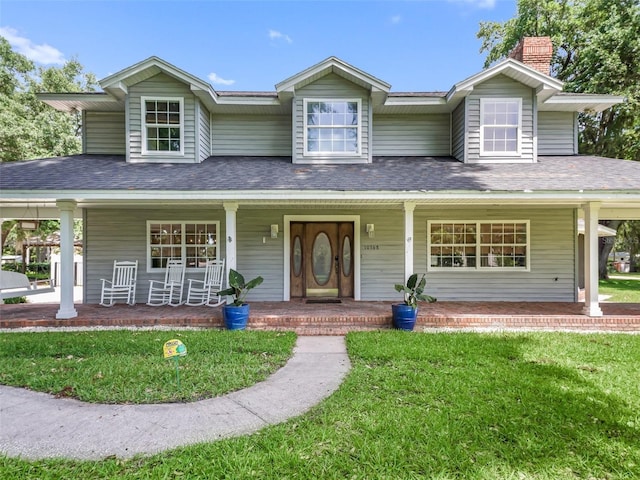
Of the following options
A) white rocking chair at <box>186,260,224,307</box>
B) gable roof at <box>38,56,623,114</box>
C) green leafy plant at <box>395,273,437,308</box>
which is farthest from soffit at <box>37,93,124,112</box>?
green leafy plant at <box>395,273,437,308</box>

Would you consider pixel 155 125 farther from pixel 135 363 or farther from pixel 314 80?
pixel 135 363

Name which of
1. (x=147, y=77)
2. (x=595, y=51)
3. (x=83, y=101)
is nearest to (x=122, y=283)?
(x=83, y=101)

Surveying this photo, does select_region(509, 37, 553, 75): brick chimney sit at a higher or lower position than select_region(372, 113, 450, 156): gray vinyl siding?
higher

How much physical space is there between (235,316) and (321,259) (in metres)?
3.20

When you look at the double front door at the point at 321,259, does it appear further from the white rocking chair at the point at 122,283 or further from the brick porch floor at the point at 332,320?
the white rocking chair at the point at 122,283

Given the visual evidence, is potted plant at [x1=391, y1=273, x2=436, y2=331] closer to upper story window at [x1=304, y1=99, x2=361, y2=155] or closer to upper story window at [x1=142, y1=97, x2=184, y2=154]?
upper story window at [x1=304, y1=99, x2=361, y2=155]

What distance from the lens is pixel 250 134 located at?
904cm

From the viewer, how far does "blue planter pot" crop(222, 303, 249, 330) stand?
6.25m

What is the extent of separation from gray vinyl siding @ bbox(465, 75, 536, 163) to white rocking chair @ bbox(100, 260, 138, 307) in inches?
340

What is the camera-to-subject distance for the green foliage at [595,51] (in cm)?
1277

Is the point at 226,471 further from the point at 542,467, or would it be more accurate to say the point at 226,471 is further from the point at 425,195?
the point at 425,195

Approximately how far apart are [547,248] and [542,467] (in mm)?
7555

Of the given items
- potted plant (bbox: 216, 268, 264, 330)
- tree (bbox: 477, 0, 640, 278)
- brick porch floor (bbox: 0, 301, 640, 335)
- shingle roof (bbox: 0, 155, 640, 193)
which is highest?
tree (bbox: 477, 0, 640, 278)

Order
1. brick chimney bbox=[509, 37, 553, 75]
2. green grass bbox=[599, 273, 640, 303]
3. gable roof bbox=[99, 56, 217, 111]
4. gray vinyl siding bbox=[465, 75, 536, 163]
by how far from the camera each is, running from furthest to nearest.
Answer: green grass bbox=[599, 273, 640, 303] → brick chimney bbox=[509, 37, 553, 75] → gray vinyl siding bbox=[465, 75, 536, 163] → gable roof bbox=[99, 56, 217, 111]
